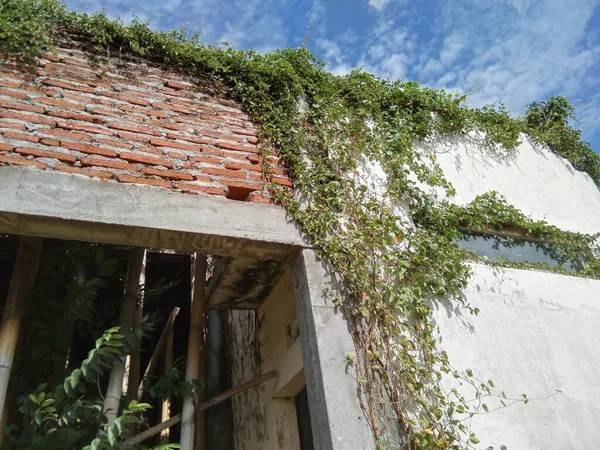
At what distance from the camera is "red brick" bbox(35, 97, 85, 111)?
136 inches

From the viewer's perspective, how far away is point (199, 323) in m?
4.21

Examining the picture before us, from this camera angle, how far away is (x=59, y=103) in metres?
3.49

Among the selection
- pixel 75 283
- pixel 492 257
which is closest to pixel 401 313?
pixel 492 257

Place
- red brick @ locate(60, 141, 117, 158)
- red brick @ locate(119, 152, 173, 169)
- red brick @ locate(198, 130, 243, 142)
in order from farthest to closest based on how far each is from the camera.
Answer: red brick @ locate(198, 130, 243, 142) → red brick @ locate(119, 152, 173, 169) → red brick @ locate(60, 141, 117, 158)

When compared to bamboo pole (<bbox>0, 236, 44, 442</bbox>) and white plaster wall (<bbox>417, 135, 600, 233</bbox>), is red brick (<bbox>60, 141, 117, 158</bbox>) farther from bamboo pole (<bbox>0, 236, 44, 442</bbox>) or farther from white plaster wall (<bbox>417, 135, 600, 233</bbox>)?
white plaster wall (<bbox>417, 135, 600, 233</bbox>)

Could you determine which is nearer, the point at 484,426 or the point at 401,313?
the point at 484,426

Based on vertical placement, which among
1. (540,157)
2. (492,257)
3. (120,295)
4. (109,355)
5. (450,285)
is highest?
(540,157)

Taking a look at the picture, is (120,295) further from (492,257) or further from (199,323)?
(492,257)

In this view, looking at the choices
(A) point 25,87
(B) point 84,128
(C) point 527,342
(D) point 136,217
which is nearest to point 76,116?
(B) point 84,128

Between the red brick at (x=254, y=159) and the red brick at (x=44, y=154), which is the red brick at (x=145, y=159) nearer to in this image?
the red brick at (x=44, y=154)

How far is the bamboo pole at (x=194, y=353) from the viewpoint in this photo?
371 centimetres

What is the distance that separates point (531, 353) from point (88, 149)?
3.50 m

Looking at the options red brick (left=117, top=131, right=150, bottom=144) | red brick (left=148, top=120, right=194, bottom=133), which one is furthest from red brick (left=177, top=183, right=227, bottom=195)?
red brick (left=148, top=120, right=194, bottom=133)

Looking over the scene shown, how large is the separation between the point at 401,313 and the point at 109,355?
1939mm
